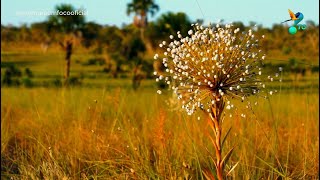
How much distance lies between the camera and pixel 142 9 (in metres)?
53.2

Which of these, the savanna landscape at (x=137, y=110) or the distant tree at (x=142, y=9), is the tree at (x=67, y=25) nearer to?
the savanna landscape at (x=137, y=110)

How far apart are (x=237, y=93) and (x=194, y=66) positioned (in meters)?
0.33

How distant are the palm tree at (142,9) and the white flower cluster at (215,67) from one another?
158 ft

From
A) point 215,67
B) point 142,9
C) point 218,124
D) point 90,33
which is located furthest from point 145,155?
point 142,9

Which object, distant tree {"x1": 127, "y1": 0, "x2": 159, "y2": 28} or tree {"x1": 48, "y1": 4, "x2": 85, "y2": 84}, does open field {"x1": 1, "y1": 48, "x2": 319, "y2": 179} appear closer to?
tree {"x1": 48, "y1": 4, "x2": 85, "y2": 84}

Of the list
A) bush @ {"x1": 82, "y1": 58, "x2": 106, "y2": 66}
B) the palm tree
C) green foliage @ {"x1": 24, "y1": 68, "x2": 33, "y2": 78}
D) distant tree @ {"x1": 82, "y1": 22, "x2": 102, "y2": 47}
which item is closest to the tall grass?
green foliage @ {"x1": 24, "y1": 68, "x2": 33, "y2": 78}

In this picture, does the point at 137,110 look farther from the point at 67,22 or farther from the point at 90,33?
the point at 90,33

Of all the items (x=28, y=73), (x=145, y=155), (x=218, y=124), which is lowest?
(x=28, y=73)

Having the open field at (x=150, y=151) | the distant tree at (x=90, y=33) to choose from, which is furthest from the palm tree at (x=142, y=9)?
the open field at (x=150, y=151)

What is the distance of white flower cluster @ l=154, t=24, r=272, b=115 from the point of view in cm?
374

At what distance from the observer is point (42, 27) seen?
1626 inches

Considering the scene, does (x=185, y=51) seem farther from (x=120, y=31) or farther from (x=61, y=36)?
(x=120, y=31)

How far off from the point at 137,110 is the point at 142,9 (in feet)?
137

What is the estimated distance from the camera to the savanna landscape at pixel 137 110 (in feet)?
16.0
